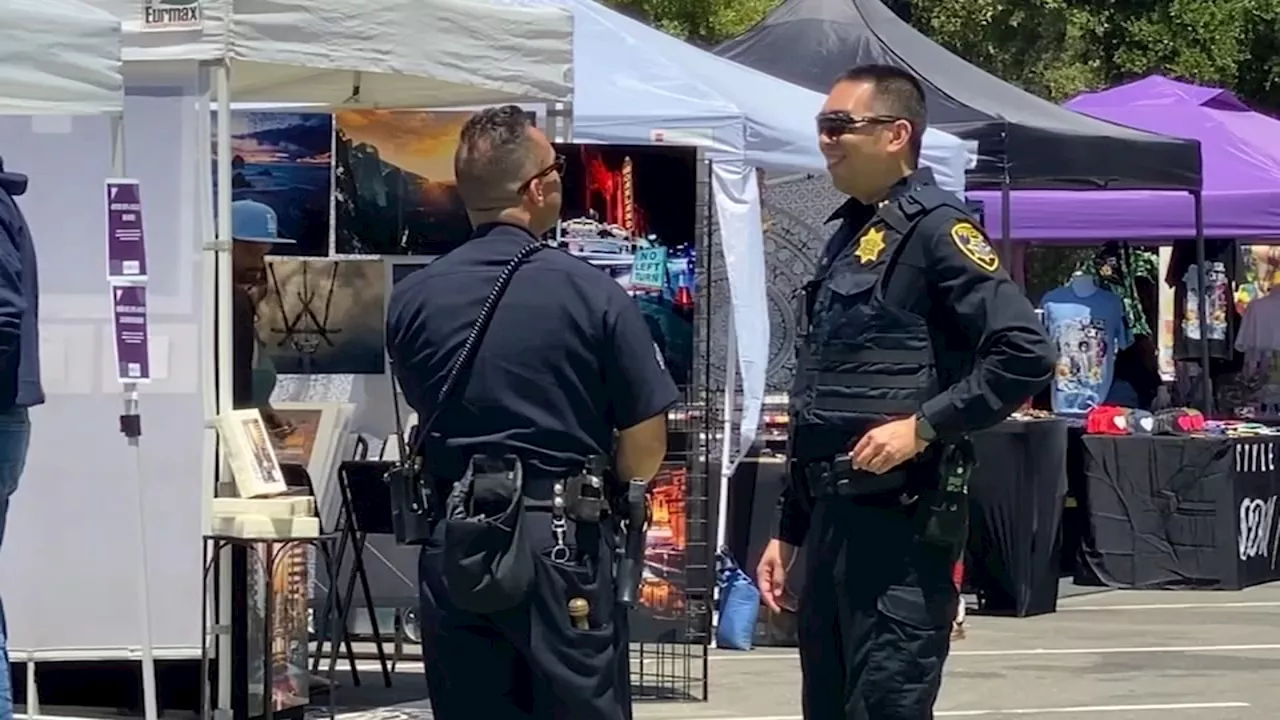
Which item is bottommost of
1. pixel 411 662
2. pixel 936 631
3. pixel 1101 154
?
pixel 411 662

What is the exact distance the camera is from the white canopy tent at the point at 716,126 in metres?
9.60

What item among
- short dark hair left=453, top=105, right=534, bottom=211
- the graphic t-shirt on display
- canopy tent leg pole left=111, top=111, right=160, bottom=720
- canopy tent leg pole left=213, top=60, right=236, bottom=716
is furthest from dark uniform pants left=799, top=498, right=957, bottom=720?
the graphic t-shirt on display

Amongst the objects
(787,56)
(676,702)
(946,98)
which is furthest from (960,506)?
(787,56)

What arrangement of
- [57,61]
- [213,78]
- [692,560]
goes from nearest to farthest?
[57,61], [213,78], [692,560]

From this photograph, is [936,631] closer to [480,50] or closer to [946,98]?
[480,50]

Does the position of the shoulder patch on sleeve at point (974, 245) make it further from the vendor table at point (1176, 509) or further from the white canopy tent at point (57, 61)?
the vendor table at point (1176, 509)

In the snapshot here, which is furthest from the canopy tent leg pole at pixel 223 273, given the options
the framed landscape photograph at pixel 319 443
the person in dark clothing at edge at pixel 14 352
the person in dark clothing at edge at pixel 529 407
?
the person in dark clothing at edge at pixel 529 407

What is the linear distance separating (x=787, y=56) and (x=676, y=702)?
222 inches

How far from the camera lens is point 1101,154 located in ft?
41.2

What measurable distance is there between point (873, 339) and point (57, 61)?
115 inches

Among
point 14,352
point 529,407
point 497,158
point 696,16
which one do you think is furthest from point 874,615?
point 696,16

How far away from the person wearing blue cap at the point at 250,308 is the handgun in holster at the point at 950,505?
335cm

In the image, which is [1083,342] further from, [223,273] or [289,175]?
[223,273]

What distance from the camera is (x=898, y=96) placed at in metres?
4.94
